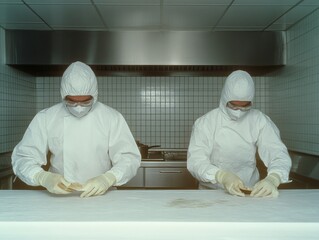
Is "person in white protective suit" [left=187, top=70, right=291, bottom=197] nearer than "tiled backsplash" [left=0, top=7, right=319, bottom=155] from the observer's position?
Yes

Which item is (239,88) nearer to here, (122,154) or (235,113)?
(235,113)

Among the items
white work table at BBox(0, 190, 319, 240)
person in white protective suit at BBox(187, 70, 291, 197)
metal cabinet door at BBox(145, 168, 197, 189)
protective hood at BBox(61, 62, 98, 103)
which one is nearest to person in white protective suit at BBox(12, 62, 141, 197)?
protective hood at BBox(61, 62, 98, 103)

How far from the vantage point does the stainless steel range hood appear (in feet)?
10.2

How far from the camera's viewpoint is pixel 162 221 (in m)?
1.04

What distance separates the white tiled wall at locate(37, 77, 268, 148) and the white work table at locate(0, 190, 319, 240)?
2.27m

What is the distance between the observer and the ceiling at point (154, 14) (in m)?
2.36

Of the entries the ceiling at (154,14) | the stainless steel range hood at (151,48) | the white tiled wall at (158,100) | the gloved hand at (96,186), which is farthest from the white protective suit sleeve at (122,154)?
the white tiled wall at (158,100)

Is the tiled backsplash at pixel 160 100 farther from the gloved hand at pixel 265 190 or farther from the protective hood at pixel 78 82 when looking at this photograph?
the gloved hand at pixel 265 190

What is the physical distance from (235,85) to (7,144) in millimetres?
1965

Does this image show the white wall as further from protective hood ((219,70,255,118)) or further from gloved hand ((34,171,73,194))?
protective hood ((219,70,255,118))

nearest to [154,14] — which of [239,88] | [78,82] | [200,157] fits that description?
[239,88]

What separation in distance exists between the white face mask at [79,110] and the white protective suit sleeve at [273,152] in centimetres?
95

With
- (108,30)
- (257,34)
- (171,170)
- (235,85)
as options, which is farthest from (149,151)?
(235,85)

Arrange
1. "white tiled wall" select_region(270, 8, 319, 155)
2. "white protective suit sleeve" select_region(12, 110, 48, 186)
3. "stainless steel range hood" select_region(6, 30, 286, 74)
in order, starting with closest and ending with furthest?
"white protective suit sleeve" select_region(12, 110, 48, 186) → "white tiled wall" select_region(270, 8, 319, 155) → "stainless steel range hood" select_region(6, 30, 286, 74)
